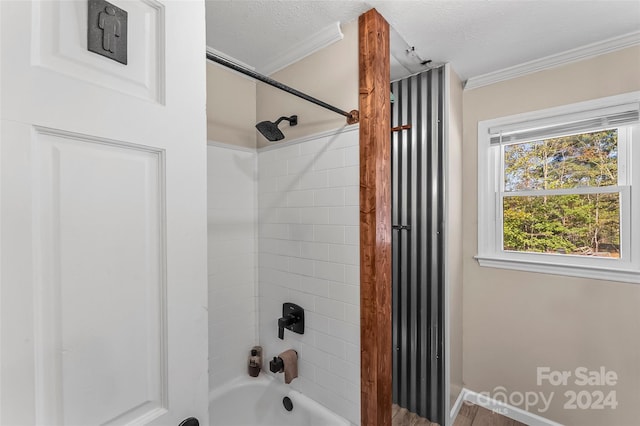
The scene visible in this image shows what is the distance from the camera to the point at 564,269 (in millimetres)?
1866

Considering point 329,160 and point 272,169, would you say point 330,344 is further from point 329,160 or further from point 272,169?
point 272,169

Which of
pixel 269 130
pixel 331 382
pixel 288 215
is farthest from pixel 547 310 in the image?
pixel 269 130

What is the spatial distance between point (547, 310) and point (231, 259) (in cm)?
220

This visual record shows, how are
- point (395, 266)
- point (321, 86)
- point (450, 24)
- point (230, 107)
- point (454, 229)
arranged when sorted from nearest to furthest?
point (450, 24), point (321, 86), point (230, 107), point (454, 229), point (395, 266)

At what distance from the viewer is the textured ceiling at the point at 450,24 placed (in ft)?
4.69

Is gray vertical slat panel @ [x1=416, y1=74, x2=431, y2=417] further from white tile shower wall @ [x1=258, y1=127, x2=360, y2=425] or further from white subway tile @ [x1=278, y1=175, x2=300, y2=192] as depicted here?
white subway tile @ [x1=278, y1=175, x2=300, y2=192]

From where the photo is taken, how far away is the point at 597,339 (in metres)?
1.77

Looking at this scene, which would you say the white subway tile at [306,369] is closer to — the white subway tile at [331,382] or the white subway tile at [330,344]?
the white subway tile at [331,382]

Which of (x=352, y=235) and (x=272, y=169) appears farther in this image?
(x=272, y=169)

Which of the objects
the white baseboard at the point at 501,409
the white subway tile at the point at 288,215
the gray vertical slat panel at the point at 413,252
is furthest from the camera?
the gray vertical slat panel at the point at 413,252

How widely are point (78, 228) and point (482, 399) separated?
2.73m

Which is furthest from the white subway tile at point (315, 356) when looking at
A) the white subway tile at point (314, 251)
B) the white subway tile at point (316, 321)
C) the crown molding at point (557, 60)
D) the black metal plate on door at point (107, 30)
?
the crown molding at point (557, 60)

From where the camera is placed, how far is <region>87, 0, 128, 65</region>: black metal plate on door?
574 millimetres

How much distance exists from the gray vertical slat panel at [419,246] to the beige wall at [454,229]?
0.07 metres
